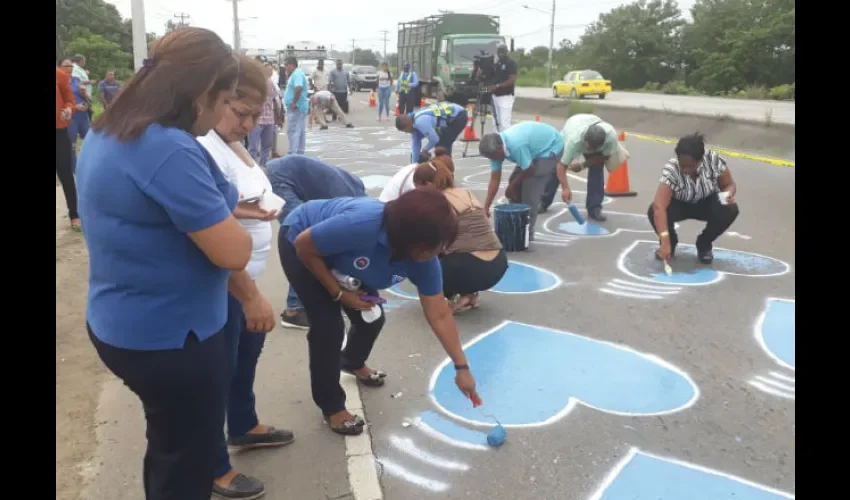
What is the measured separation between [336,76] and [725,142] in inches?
388

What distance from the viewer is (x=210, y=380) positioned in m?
1.98

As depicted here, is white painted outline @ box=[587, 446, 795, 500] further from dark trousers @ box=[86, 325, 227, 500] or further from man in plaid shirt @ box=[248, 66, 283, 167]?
man in plaid shirt @ box=[248, 66, 283, 167]

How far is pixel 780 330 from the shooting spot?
14.8 feet

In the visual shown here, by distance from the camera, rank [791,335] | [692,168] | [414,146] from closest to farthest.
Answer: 1. [791,335]
2. [692,168]
3. [414,146]

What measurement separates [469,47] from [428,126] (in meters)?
16.5

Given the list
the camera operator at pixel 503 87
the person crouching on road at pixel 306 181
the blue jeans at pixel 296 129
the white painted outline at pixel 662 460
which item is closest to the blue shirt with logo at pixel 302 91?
the blue jeans at pixel 296 129

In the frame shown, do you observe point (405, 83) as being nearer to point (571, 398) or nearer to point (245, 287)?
point (571, 398)

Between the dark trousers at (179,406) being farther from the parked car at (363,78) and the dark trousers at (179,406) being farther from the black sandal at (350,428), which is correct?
the parked car at (363,78)

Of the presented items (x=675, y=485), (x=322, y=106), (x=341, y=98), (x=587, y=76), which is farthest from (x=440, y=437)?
(x=587, y=76)

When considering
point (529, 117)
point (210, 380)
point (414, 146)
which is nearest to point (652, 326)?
point (210, 380)

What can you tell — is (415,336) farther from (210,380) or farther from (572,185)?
(572,185)

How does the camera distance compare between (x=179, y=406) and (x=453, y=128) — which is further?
(x=453, y=128)

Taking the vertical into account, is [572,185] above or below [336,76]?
below

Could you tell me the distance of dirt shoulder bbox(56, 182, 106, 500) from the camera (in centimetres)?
293
